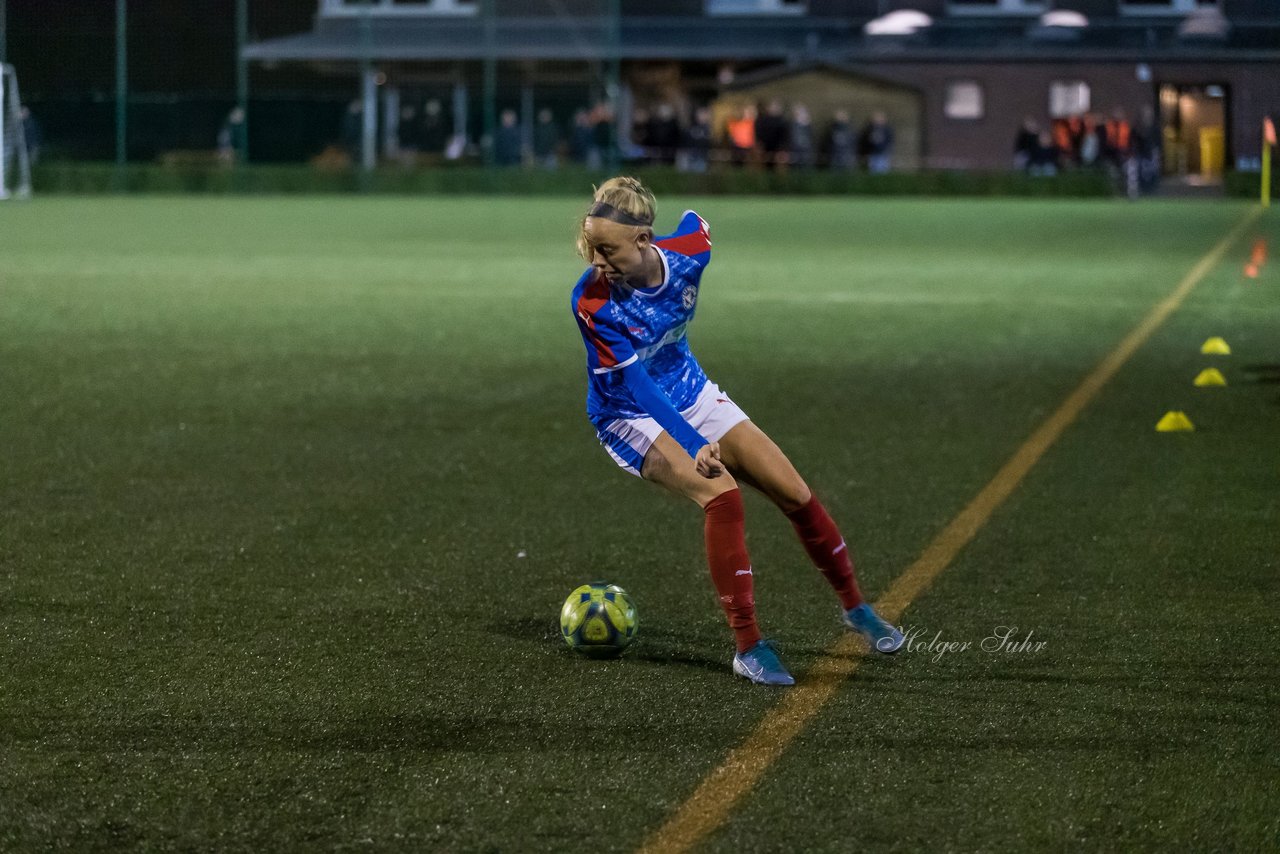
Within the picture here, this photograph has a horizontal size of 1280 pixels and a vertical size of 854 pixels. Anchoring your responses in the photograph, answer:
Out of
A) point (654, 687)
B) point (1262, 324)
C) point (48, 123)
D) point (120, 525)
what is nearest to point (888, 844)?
point (654, 687)

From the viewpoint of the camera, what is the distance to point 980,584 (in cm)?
662

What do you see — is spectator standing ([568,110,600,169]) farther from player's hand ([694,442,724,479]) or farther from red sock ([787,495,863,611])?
player's hand ([694,442,724,479])

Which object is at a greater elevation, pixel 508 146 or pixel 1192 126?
pixel 1192 126

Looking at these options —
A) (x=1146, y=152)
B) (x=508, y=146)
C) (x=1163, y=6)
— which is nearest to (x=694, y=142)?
(x=508, y=146)

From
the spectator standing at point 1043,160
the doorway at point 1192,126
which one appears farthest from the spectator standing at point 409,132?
the doorway at point 1192,126

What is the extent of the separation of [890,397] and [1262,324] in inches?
216

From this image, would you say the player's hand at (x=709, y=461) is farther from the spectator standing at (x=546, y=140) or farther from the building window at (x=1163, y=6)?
the building window at (x=1163, y=6)

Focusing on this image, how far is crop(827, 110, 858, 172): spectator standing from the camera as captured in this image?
42.8 m

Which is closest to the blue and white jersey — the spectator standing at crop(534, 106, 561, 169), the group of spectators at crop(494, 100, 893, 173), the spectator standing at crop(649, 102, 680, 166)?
the group of spectators at crop(494, 100, 893, 173)

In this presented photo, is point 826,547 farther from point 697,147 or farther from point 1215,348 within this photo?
point 697,147

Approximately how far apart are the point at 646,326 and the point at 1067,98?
1782 inches

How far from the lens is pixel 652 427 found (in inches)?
219

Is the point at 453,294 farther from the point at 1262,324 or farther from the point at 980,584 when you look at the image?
the point at 980,584

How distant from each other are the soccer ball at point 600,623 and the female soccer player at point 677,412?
12.7 inches
